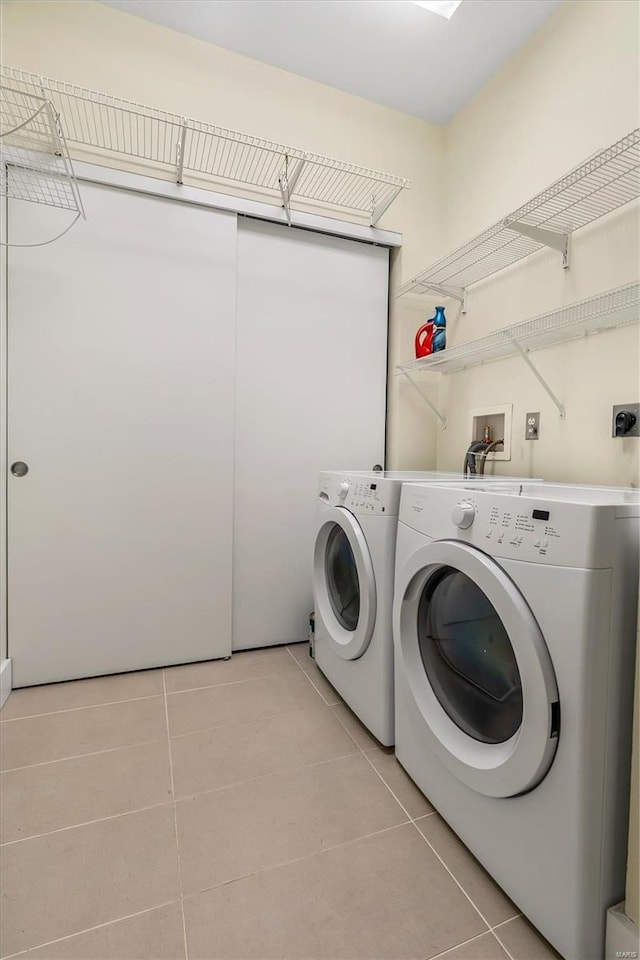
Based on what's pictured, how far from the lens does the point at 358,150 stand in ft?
7.19

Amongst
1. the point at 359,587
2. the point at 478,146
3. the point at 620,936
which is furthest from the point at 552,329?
the point at 620,936

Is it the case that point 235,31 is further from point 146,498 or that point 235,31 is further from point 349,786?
point 349,786

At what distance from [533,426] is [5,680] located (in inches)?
92.4

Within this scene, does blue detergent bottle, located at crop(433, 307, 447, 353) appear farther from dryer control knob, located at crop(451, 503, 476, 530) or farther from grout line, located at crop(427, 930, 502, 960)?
grout line, located at crop(427, 930, 502, 960)

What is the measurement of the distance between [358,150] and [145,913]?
2.98 m

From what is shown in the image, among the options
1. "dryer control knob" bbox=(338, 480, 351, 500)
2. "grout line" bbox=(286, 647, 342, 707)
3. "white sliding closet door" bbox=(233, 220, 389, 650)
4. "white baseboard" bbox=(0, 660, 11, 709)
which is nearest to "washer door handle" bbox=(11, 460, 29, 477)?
"white baseboard" bbox=(0, 660, 11, 709)

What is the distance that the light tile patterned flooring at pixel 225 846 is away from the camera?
34.2 inches

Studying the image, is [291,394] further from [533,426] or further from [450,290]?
[533,426]

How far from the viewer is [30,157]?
163 centimetres

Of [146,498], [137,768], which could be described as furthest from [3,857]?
[146,498]

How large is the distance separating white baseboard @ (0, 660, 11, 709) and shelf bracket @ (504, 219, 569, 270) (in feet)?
8.33

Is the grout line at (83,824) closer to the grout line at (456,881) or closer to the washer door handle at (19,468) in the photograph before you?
the grout line at (456,881)

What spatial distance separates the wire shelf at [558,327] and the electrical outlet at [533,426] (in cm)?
28

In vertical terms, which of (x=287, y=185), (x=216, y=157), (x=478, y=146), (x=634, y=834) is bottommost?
(x=634, y=834)
